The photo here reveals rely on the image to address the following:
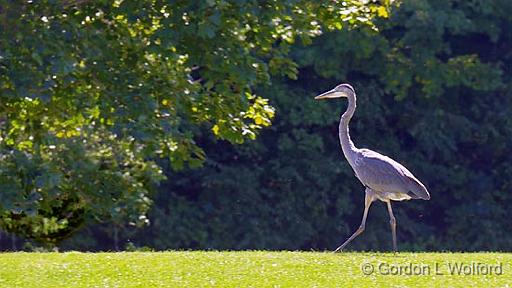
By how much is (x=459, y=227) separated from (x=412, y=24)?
444 cm

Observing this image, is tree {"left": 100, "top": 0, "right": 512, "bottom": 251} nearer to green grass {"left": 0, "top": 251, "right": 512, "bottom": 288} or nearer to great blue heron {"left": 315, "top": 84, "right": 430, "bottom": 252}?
A: great blue heron {"left": 315, "top": 84, "right": 430, "bottom": 252}

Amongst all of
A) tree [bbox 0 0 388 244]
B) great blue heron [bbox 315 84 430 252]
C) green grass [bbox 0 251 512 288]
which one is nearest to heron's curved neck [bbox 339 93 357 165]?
great blue heron [bbox 315 84 430 252]

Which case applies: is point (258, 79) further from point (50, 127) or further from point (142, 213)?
point (142, 213)

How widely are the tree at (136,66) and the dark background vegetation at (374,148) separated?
26.7ft

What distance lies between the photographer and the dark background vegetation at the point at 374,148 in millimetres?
25672

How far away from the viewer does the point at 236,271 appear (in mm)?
12125

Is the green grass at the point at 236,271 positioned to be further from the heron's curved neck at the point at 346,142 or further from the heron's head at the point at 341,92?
the heron's head at the point at 341,92

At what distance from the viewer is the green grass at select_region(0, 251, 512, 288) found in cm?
1167

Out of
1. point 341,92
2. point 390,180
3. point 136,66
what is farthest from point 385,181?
point 136,66

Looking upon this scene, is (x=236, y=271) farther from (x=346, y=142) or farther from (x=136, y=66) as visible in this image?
(x=136, y=66)

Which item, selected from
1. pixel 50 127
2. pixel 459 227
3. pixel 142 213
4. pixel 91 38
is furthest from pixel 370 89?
pixel 91 38

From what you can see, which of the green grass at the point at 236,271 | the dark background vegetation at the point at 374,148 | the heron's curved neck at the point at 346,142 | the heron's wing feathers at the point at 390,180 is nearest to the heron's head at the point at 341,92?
the heron's curved neck at the point at 346,142

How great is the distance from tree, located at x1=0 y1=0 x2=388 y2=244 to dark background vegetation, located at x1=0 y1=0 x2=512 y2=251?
8.14 meters

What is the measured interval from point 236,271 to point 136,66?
4.22m
